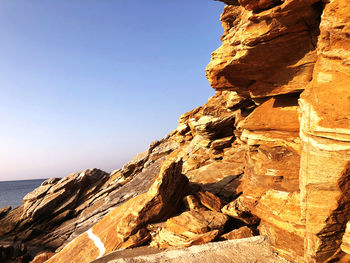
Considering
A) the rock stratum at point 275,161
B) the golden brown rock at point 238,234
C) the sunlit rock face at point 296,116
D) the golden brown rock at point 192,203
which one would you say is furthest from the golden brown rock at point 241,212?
the golden brown rock at point 192,203

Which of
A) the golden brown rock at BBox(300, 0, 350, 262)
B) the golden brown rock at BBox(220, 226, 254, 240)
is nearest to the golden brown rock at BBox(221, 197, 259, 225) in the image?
the golden brown rock at BBox(220, 226, 254, 240)

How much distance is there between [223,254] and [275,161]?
21.9 ft

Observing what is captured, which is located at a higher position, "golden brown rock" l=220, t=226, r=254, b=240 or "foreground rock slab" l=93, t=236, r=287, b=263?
"foreground rock slab" l=93, t=236, r=287, b=263

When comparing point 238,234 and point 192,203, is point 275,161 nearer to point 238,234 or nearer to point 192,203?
point 238,234

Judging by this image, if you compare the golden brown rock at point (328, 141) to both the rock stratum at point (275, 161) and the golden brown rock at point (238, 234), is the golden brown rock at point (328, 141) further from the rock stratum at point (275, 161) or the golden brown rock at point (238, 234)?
the golden brown rock at point (238, 234)

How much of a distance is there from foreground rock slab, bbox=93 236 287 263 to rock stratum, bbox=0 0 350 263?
602mm

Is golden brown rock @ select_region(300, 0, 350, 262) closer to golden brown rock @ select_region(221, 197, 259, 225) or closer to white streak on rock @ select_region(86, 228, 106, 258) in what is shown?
golden brown rock @ select_region(221, 197, 259, 225)

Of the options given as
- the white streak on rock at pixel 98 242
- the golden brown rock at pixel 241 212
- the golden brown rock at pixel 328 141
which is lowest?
the white streak on rock at pixel 98 242

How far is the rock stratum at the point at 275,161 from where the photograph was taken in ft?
26.5

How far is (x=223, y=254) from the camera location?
35.9 feet

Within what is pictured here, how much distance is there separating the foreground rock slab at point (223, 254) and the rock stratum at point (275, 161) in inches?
23.7

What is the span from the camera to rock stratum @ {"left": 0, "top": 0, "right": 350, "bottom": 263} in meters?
8.07

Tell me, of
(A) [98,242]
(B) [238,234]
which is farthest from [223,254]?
(A) [98,242]

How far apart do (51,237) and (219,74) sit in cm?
4029
